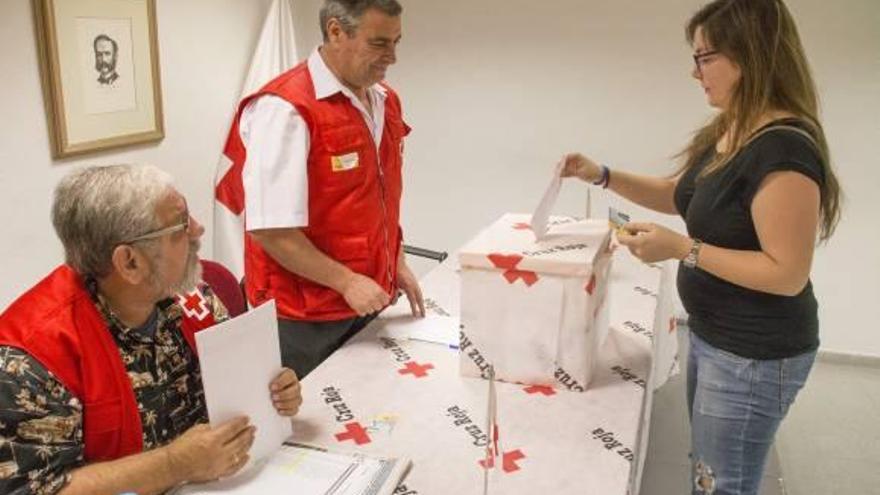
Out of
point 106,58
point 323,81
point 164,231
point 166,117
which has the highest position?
point 106,58

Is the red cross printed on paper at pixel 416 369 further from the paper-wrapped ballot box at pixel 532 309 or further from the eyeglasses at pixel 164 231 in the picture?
the eyeglasses at pixel 164 231

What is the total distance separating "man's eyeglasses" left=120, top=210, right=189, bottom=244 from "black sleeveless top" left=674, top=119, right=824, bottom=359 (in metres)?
0.98

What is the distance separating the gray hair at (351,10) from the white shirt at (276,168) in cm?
25

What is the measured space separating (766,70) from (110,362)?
1253 millimetres

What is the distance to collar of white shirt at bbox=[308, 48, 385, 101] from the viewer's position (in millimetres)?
1643

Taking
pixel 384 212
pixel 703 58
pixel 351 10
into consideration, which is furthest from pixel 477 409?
pixel 351 10

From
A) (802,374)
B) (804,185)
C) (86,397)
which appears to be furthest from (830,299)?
(86,397)

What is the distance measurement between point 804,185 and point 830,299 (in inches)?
104

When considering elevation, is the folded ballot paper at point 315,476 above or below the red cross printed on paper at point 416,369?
above

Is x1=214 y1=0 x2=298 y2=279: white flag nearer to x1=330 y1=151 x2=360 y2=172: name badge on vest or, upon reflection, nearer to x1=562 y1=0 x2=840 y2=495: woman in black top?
x1=330 y1=151 x2=360 y2=172: name badge on vest

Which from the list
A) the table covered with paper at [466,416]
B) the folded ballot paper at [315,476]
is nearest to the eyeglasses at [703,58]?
the table covered with paper at [466,416]

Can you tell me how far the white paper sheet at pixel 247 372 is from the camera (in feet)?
3.42

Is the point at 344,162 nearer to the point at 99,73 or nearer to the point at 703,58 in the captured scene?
the point at 703,58

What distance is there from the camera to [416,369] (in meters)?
1.56
